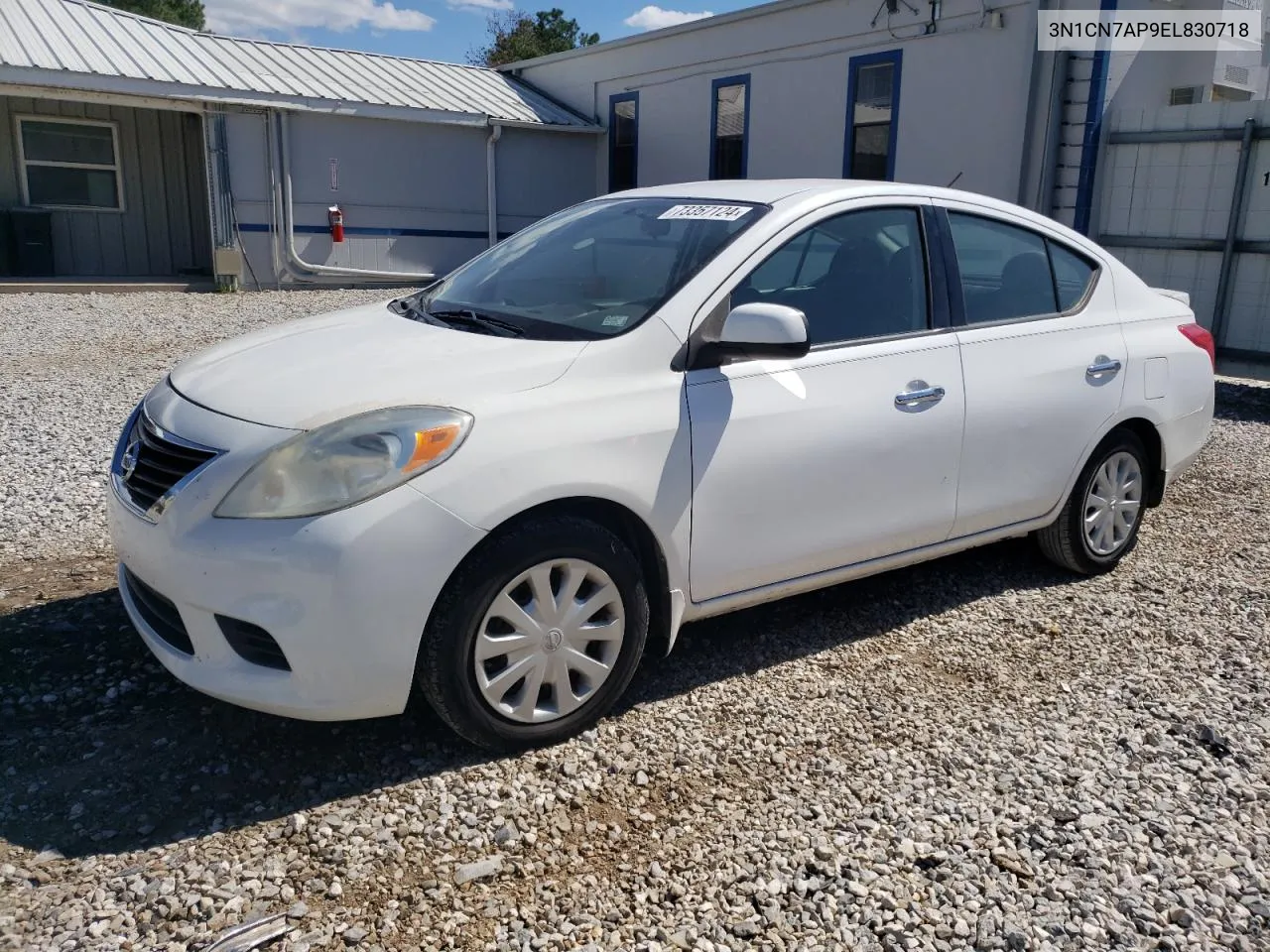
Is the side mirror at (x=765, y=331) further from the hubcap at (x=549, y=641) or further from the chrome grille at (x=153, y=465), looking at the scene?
the chrome grille at (x=153, y=465)

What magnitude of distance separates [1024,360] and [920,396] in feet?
2.19

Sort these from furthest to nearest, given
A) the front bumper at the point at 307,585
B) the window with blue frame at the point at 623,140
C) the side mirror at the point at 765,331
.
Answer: the window with blue frame at the point at 623,140 < the side mirror at the point at 765,331 < the front bumper at the point at 307,585

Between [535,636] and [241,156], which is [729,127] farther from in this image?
[535,636]

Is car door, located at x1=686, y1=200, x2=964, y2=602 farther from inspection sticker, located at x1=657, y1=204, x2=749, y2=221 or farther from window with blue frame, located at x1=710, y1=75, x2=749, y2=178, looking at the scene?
window with blue frame, located at x1=710, y1=75, x2=749, y2=178

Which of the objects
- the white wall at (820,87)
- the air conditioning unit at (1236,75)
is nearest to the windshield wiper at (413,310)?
the white wall at (820,87)

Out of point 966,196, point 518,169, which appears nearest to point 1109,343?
point 966,196

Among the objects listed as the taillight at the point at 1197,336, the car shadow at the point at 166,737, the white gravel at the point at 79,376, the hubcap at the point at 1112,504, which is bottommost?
the car shadow at the point at 166,737

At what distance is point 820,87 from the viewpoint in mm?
→ 14820

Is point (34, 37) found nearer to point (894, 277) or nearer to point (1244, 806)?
point (894, 277)

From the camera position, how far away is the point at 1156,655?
4.05 m

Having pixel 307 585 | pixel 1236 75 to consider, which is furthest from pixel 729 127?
pixel 307 585

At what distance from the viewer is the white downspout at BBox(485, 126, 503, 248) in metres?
18.5

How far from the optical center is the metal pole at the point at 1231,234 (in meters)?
9.72

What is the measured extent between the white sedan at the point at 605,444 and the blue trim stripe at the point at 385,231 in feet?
40.9
